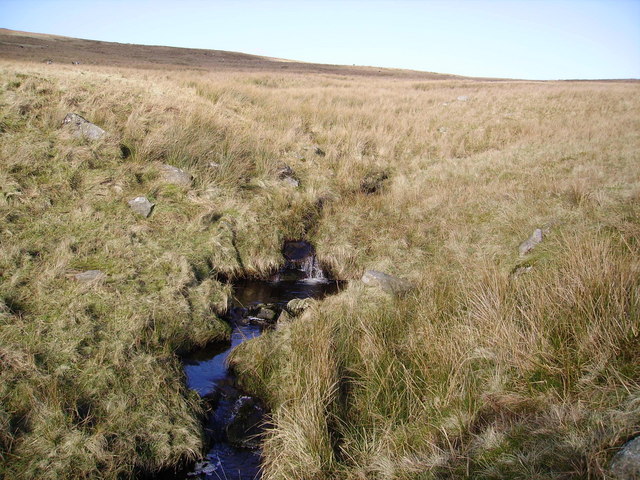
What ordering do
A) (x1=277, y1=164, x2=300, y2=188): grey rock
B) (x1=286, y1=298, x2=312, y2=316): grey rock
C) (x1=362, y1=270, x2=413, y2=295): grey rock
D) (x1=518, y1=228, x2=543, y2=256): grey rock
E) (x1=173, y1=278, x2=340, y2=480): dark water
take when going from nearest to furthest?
1. (x1=173, y1=278, x2=340, y2=480): dark water
2. (x1=362, y1=270, x2=413, y2=295): grey rock
3. (x1=286, y1=298, x2=312, y2=316): grey rock
4. (x1=518, y1=228, x2=543, y2=256): grey rock
5. (x1=277, y1=164, x2=300, y2=188): grey rock

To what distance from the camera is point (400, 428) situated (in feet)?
11.2

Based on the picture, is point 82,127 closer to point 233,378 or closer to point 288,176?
point 288,176

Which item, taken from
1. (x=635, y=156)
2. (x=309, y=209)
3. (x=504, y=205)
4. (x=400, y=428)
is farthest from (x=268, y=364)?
(x=635, y=156)

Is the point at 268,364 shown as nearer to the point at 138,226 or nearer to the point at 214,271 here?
the point at 214,271

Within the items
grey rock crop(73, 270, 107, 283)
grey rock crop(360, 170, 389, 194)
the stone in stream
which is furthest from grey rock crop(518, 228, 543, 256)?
grey rock crop(73, 270, 107, 283)

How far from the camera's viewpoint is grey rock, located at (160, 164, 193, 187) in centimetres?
876

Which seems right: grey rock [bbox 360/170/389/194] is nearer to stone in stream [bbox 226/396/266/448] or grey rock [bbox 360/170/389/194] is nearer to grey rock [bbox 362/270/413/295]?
grey rock [bbox 362/270/413/295]

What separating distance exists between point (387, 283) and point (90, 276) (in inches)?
156

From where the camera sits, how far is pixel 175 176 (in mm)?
8836

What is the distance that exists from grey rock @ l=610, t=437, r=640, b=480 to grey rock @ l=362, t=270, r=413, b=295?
341 centimetres

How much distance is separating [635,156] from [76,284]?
11.9 meters

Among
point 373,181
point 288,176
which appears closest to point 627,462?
point 288,176

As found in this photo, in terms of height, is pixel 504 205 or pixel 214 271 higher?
pixel 504 205

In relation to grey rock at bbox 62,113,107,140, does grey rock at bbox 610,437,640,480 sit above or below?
below
